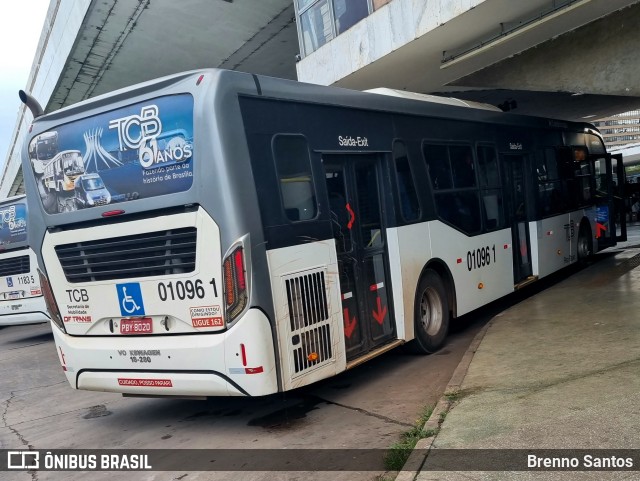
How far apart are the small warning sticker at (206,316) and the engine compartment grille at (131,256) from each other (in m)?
0.37

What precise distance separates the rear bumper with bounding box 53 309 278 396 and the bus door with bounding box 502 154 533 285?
6115 millimetres

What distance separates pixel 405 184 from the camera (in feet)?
24.0

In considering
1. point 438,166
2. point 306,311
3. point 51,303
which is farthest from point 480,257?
point 51,303

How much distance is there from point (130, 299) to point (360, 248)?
248cm

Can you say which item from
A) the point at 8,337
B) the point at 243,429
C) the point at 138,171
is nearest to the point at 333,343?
the point at 243,429

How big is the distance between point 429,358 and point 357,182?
8.52 ft

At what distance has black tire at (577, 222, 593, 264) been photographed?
1288 centimetres

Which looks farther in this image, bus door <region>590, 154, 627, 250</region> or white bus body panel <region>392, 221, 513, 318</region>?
bus door <region>590, 154, 627, 250</region>

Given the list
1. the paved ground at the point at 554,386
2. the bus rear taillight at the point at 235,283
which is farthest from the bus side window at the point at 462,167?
the bus rear taillight at the point at 235,283

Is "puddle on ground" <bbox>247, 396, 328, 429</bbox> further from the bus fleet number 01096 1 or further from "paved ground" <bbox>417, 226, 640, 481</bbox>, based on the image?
the bus fleet number 01096 1

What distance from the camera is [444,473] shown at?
3.91 metres

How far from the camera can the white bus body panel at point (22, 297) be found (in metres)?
12.7

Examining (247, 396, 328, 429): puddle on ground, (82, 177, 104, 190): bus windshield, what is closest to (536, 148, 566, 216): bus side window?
(247, 396, 328, 429): puddle on ground

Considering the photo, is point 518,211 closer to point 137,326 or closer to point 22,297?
point 137,326
